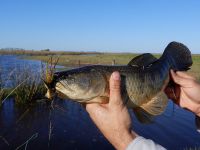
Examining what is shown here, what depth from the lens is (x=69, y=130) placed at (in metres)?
11.6

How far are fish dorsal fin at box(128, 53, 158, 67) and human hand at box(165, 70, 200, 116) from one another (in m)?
0.77

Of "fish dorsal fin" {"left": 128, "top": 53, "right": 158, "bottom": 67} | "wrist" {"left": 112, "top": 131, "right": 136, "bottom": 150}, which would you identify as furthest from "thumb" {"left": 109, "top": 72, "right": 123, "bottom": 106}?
"fish dorsal fin" {"left": 128, "top": 53, "right": 158, "bottom": 67}

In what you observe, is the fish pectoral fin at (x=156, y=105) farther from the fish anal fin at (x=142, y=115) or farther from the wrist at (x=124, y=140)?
the wrist at (x=124, y=140)

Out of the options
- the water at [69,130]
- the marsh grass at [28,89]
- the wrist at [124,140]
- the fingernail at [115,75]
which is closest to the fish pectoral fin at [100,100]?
the fingernail at [115,75]

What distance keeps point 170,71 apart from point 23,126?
8911 millimetres

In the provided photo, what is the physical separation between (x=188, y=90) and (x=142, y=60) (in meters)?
1.27

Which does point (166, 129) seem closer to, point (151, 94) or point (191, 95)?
point (191, 95)

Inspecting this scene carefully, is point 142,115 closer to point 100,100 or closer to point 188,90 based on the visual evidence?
point 100,100

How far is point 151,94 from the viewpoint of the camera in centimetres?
345

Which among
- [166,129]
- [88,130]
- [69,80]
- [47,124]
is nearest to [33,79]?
[47,124]

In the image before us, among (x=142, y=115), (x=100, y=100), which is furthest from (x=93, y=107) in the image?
(x=142, y=115)

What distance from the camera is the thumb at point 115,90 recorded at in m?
2.95

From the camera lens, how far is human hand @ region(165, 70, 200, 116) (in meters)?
4.43

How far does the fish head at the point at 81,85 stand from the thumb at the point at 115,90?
0.10 metres
